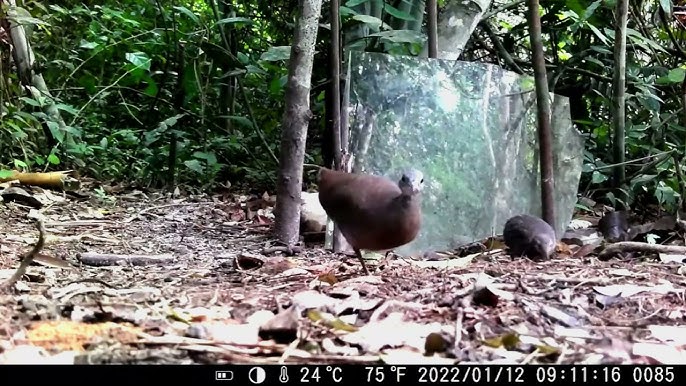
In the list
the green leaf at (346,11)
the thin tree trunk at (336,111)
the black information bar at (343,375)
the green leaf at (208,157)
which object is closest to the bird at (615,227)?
the thin tree trunk at (336,111)

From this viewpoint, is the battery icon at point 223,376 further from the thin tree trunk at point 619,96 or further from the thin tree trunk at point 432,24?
the thin tree trunk at point 619,96

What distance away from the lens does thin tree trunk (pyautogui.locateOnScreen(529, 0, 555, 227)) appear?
325cm

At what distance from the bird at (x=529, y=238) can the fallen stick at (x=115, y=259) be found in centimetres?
127

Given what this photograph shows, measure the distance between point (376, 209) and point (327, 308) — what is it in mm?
750

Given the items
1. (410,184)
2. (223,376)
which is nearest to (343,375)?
(223,376)

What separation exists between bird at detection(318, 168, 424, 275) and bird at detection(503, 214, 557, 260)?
0.54 m

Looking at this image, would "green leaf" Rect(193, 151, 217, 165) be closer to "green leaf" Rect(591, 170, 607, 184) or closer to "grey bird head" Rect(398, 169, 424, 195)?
"green leaf" Rect(591, 170, 607, 184)

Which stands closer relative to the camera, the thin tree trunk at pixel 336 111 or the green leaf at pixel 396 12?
the thin tree trunk at pixel 336 111

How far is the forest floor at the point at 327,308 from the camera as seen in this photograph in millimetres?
1460

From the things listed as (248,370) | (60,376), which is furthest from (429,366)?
(60,376)

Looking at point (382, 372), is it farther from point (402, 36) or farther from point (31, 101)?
point (31, 101)

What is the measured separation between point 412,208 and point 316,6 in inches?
45.1

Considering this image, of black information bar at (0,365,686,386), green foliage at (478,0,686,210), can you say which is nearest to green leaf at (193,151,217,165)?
green foliage at (478,0,686,210)

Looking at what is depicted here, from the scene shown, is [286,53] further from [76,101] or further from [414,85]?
[76,101]
